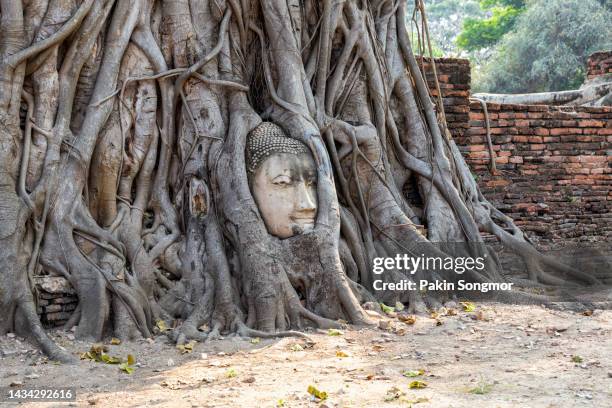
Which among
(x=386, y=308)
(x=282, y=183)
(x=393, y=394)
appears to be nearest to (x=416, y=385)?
→ (x=393, y=394)

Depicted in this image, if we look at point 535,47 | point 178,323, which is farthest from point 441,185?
point 535,47

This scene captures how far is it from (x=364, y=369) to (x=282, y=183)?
5.41ft

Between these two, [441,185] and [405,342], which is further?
[441,185]

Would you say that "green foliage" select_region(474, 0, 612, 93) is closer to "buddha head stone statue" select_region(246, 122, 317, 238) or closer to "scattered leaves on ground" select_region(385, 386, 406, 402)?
"buddha head stone statue" select_region(246, 122, 317, 238)

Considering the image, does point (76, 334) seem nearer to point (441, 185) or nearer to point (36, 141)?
point (36, 141)

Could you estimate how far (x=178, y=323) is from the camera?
491cm

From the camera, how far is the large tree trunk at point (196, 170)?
187 inches

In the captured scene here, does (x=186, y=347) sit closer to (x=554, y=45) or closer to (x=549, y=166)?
(x=549, y=166)

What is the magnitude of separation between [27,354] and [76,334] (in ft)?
1.28

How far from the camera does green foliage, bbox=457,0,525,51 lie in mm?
26625

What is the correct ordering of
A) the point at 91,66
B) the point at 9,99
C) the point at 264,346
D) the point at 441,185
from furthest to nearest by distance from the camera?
1. the point at 441,185
2. the point at 91,66
3. the point at 9,99
4. the point at 264,346

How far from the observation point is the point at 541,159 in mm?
8359

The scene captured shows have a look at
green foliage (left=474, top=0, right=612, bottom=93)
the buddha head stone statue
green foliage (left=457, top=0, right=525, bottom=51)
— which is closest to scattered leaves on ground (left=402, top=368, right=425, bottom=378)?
the buddha head stone statue

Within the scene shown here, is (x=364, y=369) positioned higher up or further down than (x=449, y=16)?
further down
